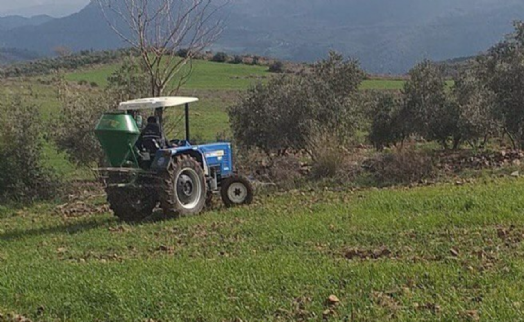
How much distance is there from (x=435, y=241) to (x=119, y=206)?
6205 mm

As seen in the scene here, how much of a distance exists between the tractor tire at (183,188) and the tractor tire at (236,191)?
53cm

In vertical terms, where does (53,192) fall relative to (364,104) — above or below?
below

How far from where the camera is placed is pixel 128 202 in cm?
1183

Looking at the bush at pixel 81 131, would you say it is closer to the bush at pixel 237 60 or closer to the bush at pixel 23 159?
the bush at pixel 23 159

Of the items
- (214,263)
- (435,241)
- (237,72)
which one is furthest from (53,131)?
(237,72)

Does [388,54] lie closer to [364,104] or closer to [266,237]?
[364,104]

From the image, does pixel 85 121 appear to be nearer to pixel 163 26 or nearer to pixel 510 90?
pixel 163 26

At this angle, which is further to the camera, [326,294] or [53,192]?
[53,192]

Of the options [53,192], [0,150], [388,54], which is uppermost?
[388,54]

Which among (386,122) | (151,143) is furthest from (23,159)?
(386,122)

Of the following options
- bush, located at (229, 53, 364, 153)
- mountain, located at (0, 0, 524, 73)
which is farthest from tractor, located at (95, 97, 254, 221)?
mountain, located at (0, 0, 524, 73)

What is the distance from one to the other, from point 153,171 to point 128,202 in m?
0.88

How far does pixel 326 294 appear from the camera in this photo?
20.3 ft

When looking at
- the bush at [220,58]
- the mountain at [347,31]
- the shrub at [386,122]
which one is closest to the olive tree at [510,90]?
the shrub at [386,122]
